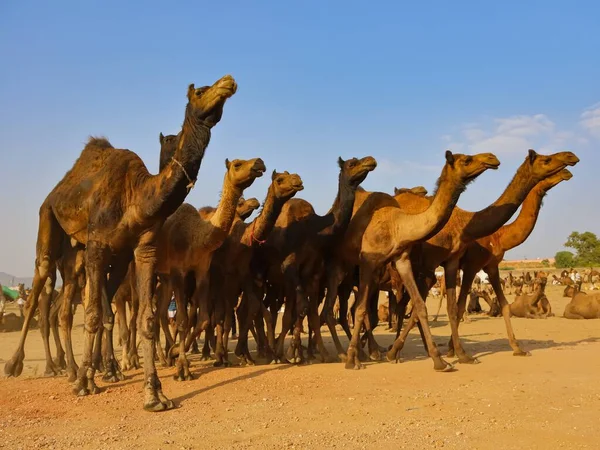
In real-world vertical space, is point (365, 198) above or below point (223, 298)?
above

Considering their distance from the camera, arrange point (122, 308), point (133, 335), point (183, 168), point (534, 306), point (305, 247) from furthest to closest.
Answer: point (534, 306) < point (122, 308) < point (133, 335) < point (305, 247) < point (183, 168)

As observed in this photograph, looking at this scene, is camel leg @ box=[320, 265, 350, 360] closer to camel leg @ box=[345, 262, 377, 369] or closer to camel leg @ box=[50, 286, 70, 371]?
camel leg @ box=[345, 262, 377, 369]

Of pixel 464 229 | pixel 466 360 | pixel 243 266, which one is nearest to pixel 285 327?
pixel 243 266

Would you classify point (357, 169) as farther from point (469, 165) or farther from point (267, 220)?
point (469, 165)

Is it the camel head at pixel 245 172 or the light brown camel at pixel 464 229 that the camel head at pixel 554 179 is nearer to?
the light brown camel at pixel 464 229

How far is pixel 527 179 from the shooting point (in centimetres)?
1078

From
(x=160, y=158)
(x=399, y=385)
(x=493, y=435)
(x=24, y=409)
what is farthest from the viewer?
(x=160, y=158)

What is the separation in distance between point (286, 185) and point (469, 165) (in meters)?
3.23

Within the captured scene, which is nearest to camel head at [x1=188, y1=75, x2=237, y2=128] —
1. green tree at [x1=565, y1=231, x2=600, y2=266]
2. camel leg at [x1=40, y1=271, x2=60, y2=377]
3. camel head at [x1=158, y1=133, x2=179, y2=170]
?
camel head at [x1=158, y1=133, x2=179, y2=170]

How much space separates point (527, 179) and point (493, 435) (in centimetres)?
624

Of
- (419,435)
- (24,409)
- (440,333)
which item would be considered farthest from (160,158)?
(440,333)

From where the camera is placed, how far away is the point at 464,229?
36.8ft

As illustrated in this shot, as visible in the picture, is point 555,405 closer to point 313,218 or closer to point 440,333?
point 313,218

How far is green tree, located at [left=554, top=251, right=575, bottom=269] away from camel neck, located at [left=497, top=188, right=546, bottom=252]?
75.0 meters
